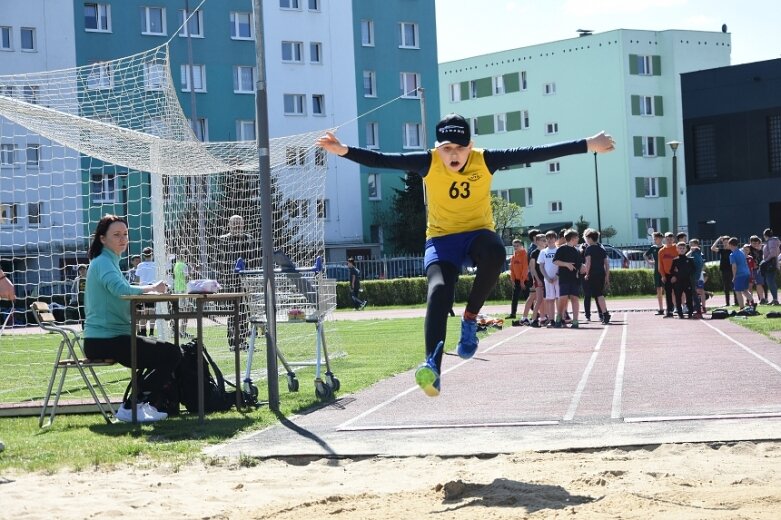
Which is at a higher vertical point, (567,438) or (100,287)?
(100,287)

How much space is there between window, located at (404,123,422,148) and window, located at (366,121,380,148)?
5.51 feet

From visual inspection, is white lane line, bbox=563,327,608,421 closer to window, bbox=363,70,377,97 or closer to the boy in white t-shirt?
the boy in white t-shirt

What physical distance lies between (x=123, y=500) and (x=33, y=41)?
4639 cm

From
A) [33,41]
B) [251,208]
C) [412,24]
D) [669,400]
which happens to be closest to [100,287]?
[669,400]

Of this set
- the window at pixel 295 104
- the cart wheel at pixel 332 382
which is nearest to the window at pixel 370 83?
the window at pixel 295 104

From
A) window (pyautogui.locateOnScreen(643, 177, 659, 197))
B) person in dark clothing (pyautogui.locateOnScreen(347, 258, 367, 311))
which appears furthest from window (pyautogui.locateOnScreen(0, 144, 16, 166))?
window (pyautogui.locateOnScreen(643, 177, 659, 197))

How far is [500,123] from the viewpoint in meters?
77.6

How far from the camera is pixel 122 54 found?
5147 centimetres

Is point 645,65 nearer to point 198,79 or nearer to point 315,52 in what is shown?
point 315,52

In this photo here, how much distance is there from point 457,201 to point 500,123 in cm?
7089

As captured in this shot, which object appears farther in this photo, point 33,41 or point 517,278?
point 33,41

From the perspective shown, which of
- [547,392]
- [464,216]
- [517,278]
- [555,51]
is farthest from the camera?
[555,51]

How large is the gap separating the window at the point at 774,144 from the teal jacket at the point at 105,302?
45.3 metres

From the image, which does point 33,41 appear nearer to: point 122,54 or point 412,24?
point 122,54
